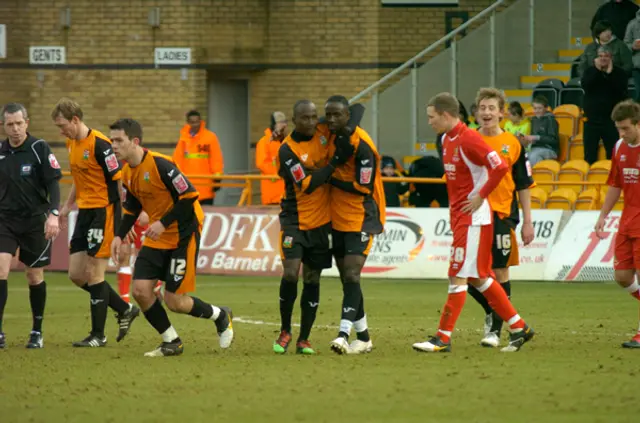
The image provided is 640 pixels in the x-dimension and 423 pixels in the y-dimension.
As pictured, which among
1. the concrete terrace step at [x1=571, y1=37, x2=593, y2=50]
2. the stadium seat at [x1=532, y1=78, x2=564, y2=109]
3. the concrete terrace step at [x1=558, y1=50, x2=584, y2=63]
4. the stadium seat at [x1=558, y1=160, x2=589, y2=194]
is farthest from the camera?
the concrete terrace step at [x1=571, y1=37, x2=593, y2=50]

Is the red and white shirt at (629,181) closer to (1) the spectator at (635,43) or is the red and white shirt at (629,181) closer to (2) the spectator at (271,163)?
(2) the spectator at (271,163)

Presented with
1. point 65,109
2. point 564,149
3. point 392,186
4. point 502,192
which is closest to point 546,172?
point 564,149

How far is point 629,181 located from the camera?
11.5 metres

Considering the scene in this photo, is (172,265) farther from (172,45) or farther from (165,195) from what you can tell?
(172,45)

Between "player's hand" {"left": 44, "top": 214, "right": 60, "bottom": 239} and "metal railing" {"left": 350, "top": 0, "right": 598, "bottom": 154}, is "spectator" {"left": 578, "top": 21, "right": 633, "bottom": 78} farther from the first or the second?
"player's hand" {"left": 44, "top": 214, "right": 60, "bottom": 239}

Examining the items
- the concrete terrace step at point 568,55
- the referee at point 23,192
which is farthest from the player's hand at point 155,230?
the concrete terrace step at point 568,55

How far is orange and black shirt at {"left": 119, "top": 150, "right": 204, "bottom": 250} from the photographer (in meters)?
10.7

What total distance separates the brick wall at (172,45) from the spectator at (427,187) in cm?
528

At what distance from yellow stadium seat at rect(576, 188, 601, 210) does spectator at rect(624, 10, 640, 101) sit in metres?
2.13

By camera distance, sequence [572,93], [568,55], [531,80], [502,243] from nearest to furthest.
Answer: [502,243], [572,93], [531,80], [568,55]

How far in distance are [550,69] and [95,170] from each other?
590 inches

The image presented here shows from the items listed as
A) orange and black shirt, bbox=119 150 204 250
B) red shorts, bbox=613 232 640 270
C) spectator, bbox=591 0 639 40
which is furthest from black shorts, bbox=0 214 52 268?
spectator, bbox=591 0 639 40

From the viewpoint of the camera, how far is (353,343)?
11055 millimetres

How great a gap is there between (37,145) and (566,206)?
1037 centimetres
